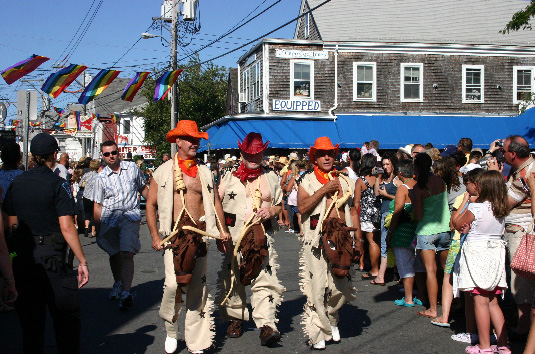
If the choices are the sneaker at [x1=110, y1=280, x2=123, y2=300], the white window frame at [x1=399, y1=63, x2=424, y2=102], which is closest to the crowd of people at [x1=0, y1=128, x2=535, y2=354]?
the sneaker at [x1=110, y1=280, x2=123, y2=300]

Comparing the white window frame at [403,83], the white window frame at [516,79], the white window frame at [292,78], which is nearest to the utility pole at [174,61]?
the white window frame at [292,78]

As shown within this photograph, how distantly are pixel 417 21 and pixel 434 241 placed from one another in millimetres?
23088

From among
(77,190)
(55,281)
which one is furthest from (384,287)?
(77,190)

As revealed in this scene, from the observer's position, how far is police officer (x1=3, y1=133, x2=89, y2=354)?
4539 millimetres

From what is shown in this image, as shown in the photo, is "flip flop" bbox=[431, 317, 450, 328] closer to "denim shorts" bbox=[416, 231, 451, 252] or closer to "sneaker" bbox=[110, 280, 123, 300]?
"denim shorts" bbox=[416, 231, 451, 252]

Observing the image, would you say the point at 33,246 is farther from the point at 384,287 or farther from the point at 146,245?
the point at 146,245

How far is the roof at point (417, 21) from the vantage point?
26.5m

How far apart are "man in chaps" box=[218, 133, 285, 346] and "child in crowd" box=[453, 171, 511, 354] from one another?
189 centimetres

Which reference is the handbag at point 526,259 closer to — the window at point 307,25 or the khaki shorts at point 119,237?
the khaki shorts at point 119,237

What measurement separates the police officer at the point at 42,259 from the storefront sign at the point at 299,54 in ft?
69.9

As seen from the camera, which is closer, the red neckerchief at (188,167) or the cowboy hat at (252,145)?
the red neckerchief at (188,167)

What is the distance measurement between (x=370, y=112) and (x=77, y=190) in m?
14.2

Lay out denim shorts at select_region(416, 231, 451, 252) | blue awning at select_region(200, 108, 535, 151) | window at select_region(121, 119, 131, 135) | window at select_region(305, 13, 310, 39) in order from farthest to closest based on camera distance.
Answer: window at select_region(121, 119, 131, 135)
window at select_region(305, 13, 310, 39)
blue awning at select_region(200, 108, 535, 151)
denim shorts at select_region(416, 231, 451, 252)

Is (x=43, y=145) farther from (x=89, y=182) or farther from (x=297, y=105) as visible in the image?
(x=297, y=105)
